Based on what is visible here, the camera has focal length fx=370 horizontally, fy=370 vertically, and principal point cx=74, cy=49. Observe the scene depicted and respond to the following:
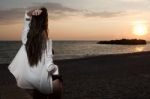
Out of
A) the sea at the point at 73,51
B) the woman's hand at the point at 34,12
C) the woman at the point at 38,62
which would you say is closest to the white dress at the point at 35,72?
the woman at the point at 38,62

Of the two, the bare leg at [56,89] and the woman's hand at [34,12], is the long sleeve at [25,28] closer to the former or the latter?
the woman's hand at [34,12]

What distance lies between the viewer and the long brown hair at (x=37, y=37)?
214 inches

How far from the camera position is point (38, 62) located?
5.41 meters

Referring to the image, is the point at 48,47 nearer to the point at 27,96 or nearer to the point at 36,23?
the point at 36,23

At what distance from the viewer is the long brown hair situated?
5438 millimetres

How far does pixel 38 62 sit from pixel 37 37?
1.23ft

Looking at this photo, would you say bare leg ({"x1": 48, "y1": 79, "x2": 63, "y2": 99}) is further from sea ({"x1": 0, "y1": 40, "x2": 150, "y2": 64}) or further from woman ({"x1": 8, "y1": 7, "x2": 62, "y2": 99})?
sea ({"x1": 0, "y1": 40, "x2": 150, "y2": 64})

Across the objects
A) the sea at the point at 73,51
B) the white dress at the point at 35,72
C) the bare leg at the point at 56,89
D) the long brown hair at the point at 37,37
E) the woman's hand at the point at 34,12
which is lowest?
the sea at the point at 73,51

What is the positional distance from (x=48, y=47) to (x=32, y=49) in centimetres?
24

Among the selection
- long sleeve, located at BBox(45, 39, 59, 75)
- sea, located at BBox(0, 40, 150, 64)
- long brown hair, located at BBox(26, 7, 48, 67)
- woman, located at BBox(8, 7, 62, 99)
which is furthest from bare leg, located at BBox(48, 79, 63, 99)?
sea, located at BBox(0, 40, 150, 64)

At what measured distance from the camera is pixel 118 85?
15602 millimetres

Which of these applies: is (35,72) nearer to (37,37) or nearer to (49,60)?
(49,60)

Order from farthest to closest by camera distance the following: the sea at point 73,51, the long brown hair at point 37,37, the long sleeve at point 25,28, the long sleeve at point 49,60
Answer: the sea at point 73,51 < the long sleeve at point 25,28 < the long brown hair at point 37,37 < the long sleeve at point 49,60

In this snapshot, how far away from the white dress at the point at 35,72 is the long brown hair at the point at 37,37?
2.9 inches
